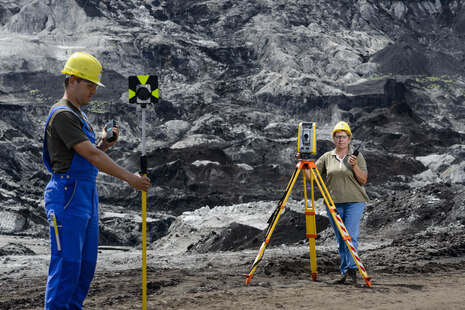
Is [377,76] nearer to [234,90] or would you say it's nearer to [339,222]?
[234,90]

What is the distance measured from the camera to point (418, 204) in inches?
458

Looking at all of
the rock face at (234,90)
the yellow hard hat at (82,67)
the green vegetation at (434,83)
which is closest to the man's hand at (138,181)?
Result: the yellow hard hat at (82,67)

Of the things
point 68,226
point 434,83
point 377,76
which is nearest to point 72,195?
point 68,226

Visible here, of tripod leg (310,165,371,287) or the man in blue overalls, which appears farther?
tripod leg (310,165,371,287)

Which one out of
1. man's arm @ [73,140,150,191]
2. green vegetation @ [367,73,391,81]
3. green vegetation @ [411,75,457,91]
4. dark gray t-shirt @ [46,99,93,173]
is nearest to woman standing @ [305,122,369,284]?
man's arm @ [73,140,150,191]

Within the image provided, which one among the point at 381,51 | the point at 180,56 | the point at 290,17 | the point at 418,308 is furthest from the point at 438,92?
the point at 418,308

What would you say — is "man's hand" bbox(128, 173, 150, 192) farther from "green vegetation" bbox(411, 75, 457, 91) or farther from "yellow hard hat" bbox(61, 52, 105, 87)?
"green vegetation" bbox(411, 75, 457, 91)

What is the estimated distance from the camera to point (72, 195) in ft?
9.43

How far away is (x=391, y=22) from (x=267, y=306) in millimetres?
65192

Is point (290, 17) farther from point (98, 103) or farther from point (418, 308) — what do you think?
point (418, 308)

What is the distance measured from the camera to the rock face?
28500 mm

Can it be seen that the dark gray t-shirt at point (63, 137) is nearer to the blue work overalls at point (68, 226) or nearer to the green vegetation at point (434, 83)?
the blue work overalls at point (68, 226)

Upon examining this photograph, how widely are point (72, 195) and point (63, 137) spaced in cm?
27

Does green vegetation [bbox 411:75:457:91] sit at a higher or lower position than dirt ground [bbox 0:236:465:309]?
higher
